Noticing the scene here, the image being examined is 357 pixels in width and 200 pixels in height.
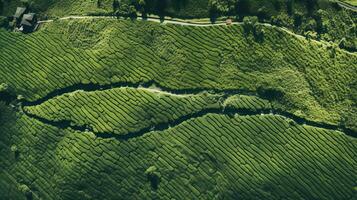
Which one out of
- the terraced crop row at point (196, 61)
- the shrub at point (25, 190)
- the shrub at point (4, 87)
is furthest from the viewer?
Result: the shrub at point (25, 190)

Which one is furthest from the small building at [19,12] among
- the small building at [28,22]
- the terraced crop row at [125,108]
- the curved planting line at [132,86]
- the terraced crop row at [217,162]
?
the terraced crop row at [217,162]

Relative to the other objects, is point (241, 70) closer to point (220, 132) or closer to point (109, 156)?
point (220, 132)

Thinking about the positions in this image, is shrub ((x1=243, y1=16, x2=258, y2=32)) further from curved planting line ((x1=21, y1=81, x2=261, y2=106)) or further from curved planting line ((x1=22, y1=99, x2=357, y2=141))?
curved planting line ((x1=22, y1=99, x2=357, y2=141))

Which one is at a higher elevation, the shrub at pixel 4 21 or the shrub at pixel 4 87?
the shrub at pixel 4 21

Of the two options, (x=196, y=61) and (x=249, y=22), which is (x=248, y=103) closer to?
(x=196, y=61)

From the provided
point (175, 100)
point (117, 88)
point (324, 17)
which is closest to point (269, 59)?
point (324, 17)

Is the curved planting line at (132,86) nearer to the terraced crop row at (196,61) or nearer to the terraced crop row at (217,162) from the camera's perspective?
the terraced crop row at (196,61)
